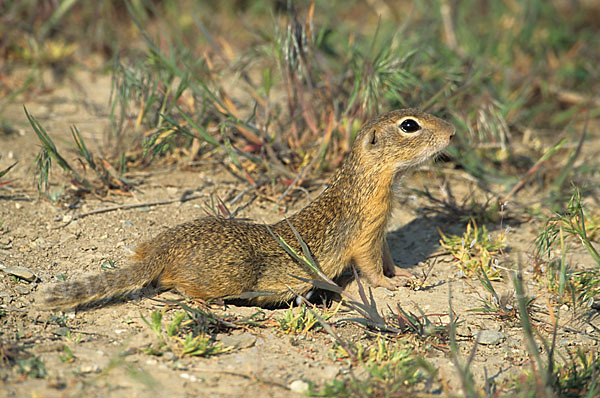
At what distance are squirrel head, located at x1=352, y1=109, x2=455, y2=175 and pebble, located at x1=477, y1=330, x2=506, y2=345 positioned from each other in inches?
48.9

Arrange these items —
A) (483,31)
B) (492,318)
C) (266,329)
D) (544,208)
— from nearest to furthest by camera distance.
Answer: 1. (266,329)
2. (492,318)
3. (544,208)
4. (483,31)

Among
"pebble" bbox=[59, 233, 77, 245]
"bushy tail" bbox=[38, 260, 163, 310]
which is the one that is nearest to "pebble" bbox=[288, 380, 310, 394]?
"bushy tail" bbox=[38, 260, 163, 310]

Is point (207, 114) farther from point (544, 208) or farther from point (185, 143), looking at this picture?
point (544, 208)

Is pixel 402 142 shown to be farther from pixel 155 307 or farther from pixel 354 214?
pixel 155 307

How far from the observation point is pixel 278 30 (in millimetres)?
5250

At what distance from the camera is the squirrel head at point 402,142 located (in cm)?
424

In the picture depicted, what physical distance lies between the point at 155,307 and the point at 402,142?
6.50 ft

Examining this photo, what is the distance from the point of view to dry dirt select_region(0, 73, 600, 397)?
3.03 meters

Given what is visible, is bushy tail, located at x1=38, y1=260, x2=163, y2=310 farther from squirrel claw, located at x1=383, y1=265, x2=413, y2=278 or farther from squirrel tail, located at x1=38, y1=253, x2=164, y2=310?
squirrel claw, located at x1=383, y1=265, x2=413, y2=278

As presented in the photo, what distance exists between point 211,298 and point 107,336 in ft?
2.27

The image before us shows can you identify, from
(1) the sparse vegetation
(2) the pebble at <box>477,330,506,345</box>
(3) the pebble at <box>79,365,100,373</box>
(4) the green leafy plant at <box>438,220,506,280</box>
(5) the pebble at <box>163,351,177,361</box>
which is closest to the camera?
(3) the pebble at <box>79,365,100,373</box>

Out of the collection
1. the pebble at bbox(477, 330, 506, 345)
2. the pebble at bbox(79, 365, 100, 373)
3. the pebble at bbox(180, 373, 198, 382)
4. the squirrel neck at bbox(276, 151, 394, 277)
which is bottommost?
the pebble at bbox(477, 330, 506, 345)

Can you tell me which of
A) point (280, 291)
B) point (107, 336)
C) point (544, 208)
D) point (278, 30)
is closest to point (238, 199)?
point (280, 291)

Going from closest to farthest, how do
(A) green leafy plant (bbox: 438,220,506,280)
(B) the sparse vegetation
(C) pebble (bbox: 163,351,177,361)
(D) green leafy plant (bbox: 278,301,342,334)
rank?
(C) pebble (bbox: 163,351,177,361)
(B) the sparse vegetation
(D) green leafy plant (bbox: 278,301,342,334)
(A) green leafy plant (bbox: 438,220,506,280)
